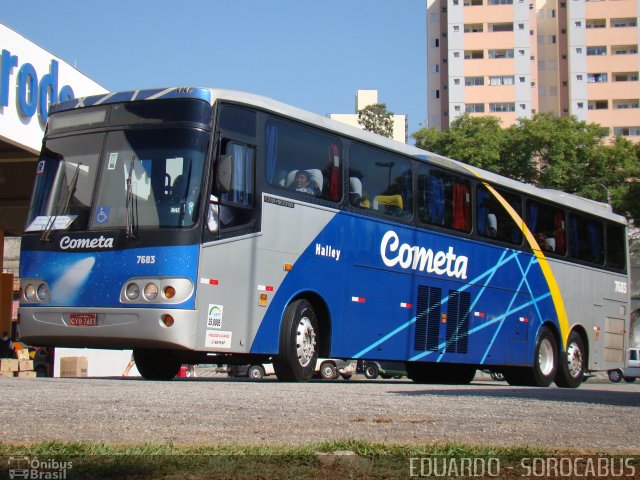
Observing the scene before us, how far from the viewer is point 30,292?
12.6m

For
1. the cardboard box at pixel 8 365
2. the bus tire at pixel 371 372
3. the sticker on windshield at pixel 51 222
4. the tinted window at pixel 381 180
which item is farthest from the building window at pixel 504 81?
the sticker on windshield at pixel 51 222

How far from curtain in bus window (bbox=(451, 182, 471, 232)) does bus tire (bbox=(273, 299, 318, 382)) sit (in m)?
4.55

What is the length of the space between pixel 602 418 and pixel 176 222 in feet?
18.3

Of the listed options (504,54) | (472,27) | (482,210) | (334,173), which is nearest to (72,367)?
(482,210)

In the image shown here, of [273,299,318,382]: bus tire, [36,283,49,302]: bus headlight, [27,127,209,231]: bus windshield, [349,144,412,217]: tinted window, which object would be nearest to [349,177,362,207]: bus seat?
[349,144,412,217]: tinted window

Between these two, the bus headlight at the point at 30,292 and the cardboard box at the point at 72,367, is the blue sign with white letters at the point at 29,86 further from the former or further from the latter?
the bus headlight at the point at 30,292

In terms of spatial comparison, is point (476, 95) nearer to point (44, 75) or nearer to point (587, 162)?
point (587, 162)

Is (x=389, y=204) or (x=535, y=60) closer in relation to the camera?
(x=389, y=204)

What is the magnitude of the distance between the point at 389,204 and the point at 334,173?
1.59 meters

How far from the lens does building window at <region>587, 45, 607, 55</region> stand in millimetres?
92625

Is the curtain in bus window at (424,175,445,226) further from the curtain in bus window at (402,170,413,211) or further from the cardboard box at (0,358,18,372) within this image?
the cardboard box at (0,358,18,372)

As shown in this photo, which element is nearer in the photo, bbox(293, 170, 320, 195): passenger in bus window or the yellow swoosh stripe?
bbox(293, 170, 320, 195): passenger in bus window

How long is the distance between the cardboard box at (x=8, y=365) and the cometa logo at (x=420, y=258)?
12.5 meters

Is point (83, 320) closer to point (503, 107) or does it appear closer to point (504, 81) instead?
point (503, 107)
